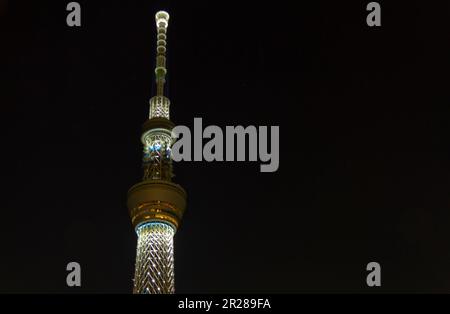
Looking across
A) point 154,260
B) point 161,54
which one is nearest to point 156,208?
point 154,260

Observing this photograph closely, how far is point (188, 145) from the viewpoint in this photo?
1198 inches

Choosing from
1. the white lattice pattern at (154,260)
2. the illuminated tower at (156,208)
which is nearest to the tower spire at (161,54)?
the illuminated tower at (156,208)

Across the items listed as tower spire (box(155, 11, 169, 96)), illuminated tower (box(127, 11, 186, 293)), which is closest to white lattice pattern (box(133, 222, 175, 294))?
illuminated tower (box(127, 11, 186, 293))

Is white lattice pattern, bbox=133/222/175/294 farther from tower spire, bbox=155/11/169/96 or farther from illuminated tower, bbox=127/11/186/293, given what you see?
tower spire, bbox=155/11/169/96

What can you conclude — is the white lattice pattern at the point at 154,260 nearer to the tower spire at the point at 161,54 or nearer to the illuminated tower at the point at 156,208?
the illuminated tower at the point at 156,208

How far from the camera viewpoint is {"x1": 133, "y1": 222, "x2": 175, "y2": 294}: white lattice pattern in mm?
38062

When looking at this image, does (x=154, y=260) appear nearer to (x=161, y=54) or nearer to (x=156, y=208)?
(x=156, y=208)

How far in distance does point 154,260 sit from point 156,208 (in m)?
2.61

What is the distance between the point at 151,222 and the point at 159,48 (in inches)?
392
